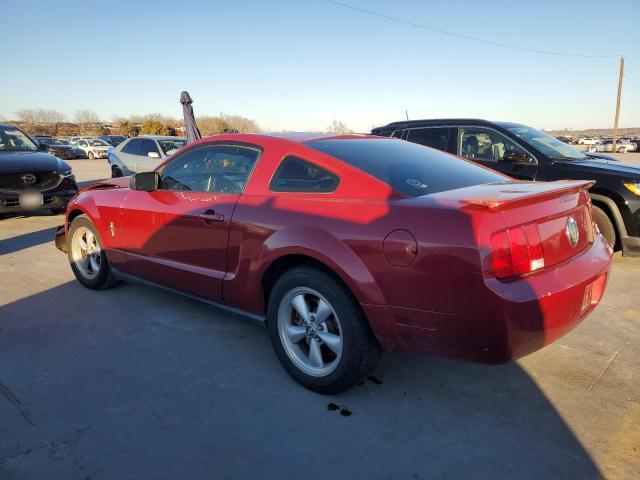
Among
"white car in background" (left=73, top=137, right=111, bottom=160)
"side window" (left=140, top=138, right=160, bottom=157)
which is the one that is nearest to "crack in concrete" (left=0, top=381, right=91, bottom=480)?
"side window" (left=140, top=138, right=160, bottom=157)

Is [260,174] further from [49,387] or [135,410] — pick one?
[49,387]

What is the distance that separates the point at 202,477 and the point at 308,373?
2.97 feet

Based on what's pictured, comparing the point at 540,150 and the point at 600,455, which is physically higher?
the point at 540,150

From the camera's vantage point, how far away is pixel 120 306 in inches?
170

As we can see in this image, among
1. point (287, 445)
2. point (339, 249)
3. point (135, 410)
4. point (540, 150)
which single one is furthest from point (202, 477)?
point (540, 150)

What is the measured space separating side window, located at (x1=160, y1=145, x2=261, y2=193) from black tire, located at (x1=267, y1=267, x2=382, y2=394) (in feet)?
2.97

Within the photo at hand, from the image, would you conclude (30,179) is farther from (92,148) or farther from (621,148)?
(621,148)

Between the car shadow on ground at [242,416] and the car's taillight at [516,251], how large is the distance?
2.84 feet

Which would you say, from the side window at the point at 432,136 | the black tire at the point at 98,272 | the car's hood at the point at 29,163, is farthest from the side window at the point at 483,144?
the car's hood at the point at 29,163

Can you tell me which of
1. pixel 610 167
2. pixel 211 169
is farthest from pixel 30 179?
pixel 610 167

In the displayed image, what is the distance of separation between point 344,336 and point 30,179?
741cm

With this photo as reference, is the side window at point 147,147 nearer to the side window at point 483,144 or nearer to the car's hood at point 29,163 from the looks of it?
the car's hood at point 29,163

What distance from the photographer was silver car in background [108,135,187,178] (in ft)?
39.4

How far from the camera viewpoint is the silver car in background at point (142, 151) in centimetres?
1200
